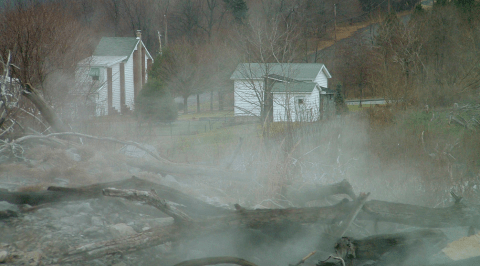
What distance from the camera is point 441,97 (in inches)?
603

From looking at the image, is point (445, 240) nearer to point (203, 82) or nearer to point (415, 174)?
point (415, 174)

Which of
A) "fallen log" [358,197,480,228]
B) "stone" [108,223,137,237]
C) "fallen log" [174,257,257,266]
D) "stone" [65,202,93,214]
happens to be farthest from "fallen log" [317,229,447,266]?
"stone" [65,202,93,214]

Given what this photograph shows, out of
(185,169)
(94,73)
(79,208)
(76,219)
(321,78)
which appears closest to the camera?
(76,219)

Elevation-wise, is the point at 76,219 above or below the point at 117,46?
below

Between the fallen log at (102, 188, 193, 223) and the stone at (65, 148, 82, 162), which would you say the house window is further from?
the fallen log at (102, 188, 193, 223)

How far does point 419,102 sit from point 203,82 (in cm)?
1862

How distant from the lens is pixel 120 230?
11.7 feet

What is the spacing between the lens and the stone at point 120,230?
3533 millimetres

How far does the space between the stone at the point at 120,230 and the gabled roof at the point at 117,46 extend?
19.7m

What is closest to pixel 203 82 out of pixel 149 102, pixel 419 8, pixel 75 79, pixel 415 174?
pixel 149 102

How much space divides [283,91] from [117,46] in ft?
53.5

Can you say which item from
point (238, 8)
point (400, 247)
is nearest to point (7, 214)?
point (400, 247)

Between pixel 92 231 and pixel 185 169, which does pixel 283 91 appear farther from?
pixel 92 231

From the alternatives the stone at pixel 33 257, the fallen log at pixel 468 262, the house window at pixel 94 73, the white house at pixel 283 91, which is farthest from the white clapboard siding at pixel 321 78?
the stone at pixel 33 257
